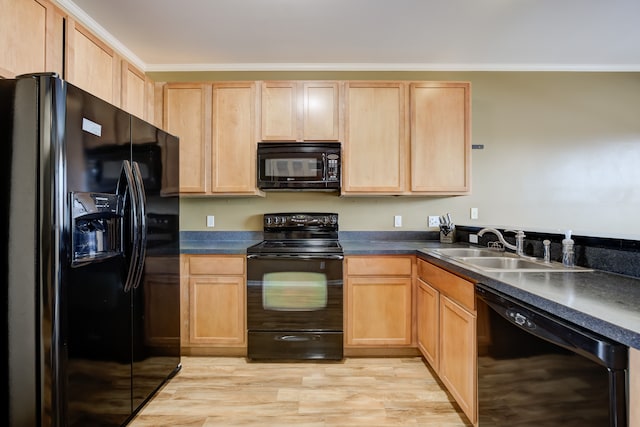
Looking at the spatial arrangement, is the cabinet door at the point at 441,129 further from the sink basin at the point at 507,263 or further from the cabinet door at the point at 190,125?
the cabinet door at the point at 190,125

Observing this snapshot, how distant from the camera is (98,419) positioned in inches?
58.0

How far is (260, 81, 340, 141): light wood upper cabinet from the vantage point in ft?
8.79

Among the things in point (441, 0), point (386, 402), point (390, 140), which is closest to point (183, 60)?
point (390, 140)

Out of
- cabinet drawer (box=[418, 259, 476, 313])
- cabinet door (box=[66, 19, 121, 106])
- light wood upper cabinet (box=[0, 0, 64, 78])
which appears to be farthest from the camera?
cabinet door (box=[66, 19, 121, 106])

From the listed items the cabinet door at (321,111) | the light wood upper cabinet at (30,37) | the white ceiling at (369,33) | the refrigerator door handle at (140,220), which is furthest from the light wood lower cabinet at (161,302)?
the white ceiling at (369,33)

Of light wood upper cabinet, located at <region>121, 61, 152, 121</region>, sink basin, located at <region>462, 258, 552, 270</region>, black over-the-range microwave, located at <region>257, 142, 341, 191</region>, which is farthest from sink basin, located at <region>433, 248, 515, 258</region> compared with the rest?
light wood upper cabinet, located at <region>121, 61, 152, 121</region>

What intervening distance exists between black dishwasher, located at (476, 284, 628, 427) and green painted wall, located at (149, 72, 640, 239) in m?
1.75

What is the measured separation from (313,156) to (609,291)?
2.04m

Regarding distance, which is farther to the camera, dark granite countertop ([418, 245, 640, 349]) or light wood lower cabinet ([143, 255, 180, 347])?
light wood lower cabinet ([143, 255, 180, 347])

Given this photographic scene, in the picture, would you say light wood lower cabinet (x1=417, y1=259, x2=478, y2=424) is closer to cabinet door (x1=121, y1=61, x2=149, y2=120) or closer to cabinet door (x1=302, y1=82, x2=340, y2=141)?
cabinet door (x1=302, y1=82, x2=340, y2=141)

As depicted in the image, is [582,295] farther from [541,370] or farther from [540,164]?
[540,164]

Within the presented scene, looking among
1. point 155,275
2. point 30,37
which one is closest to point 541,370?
point 155,275

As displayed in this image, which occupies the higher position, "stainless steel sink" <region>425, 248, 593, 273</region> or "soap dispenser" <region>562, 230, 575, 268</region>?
"soap dispenser" <region>562, 230, 575, 268</region>

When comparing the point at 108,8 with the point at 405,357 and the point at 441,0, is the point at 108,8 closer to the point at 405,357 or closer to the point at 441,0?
the point at 441,0
